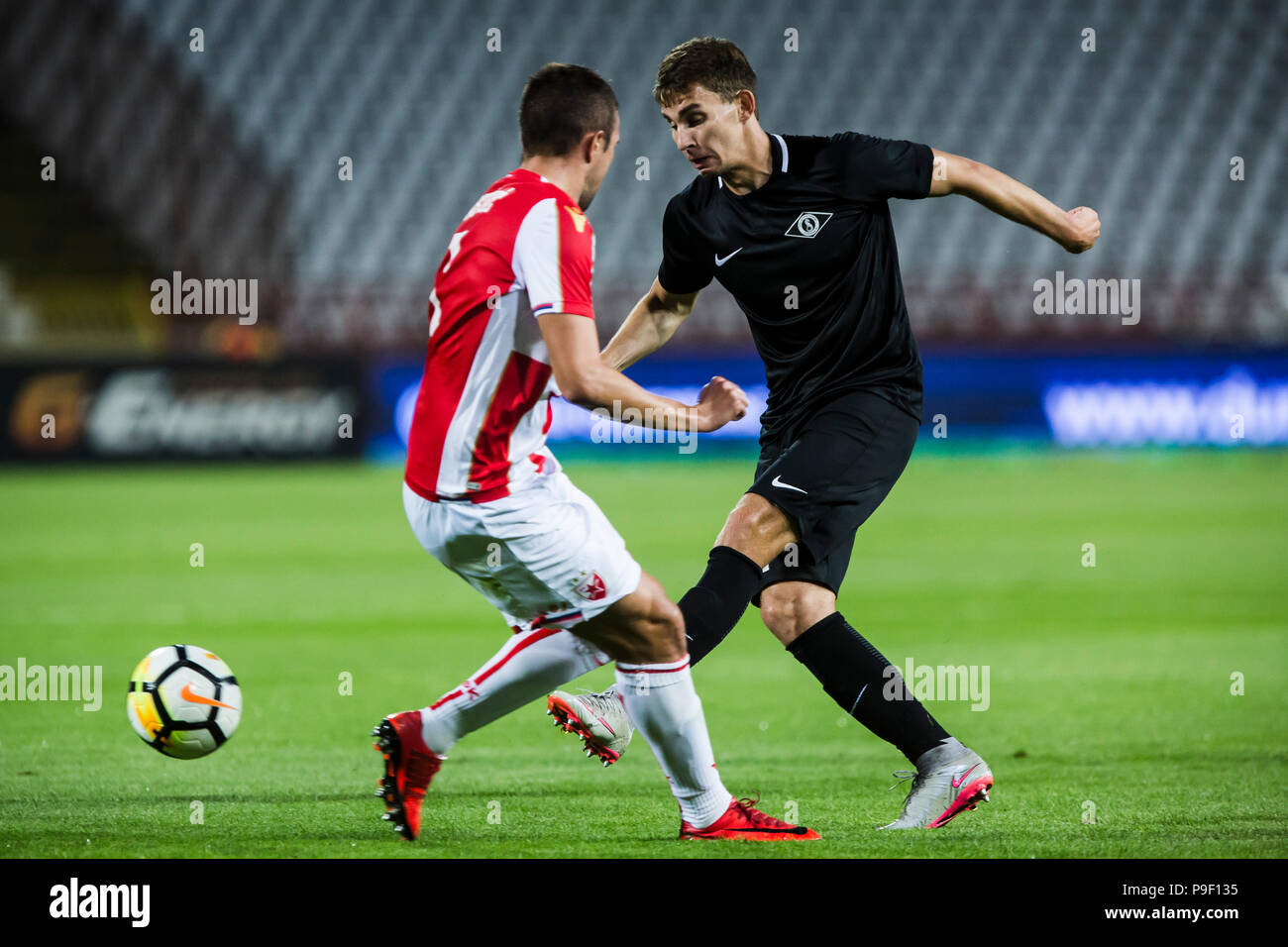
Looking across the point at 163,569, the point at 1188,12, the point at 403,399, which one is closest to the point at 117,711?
the point at 163,569

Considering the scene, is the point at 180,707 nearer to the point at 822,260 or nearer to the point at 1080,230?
the point at 822,260

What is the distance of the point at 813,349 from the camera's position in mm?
4855

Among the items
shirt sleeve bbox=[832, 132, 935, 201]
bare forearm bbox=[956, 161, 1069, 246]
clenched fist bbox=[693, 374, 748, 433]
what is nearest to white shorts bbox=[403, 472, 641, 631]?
clenched fist bbox=[693, 374, 748, 433]

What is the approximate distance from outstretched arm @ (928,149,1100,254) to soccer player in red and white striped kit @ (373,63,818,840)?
1165 mm

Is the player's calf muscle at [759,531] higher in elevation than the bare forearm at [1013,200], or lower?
lower

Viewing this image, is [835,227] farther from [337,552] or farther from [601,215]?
[601,215]

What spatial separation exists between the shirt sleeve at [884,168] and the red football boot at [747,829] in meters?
1.97

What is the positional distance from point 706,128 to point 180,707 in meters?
2.42

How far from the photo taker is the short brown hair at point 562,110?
401cm

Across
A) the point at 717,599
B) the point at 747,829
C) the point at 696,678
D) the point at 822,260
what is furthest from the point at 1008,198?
the point at 696,678

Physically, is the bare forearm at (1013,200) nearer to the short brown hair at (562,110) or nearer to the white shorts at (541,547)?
the short brown hair at (562,110)

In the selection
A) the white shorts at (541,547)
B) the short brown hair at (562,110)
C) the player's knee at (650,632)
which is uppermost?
the short brown hair at (562,110)

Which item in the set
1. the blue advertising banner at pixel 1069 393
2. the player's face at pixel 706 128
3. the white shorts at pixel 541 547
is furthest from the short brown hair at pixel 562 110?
the blue advertising banner at pixel 1069 393

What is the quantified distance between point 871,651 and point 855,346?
982mm
